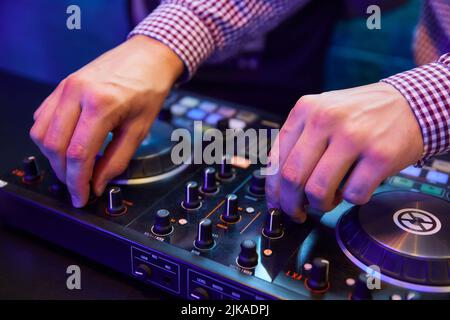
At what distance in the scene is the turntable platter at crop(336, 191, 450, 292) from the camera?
55 centimetres

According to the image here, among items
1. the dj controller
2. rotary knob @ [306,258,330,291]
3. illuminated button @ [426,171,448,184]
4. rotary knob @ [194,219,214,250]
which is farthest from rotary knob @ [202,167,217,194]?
illuminated button @ [426,171,448,184]

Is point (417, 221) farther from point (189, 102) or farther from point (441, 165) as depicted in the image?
point (189, 102)

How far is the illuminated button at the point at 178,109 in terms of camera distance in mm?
959

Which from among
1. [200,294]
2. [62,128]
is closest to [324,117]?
[200,294]

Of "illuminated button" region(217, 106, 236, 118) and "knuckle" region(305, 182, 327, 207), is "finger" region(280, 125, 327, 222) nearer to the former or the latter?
"knuckle" region(305, 182, 327, 207)

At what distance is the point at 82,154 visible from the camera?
26.9 inches

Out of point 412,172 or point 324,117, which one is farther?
point 412,172

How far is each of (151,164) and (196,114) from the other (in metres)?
0.21

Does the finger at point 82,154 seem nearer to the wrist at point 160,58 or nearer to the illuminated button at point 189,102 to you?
the wrist at point 160,58

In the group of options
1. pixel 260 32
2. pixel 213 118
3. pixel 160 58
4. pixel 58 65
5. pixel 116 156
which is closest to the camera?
pixel 116 156

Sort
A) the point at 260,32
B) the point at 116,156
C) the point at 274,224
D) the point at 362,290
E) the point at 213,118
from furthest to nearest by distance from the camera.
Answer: the point at 260,32 → the point at 213,118 → the point at 116,156 → the point at 274,224 → the point at 362,290

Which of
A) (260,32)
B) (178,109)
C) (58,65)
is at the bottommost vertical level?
(58,65)

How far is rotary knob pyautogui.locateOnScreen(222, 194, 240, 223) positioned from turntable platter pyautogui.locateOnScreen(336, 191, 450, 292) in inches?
5.2

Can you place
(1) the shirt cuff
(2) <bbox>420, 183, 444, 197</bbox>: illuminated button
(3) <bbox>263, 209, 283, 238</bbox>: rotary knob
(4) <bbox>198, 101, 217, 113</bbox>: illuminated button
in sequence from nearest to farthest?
(3) <bbox>263, 209, 283, 238</bbox>: rotary knob < (2) <bbox>420, 183, 444, 197</bbox>: illuminated button < (1) the shirt cuff < (4) <bbox>198, 101, 217, 113</bbox>: illuminated button
